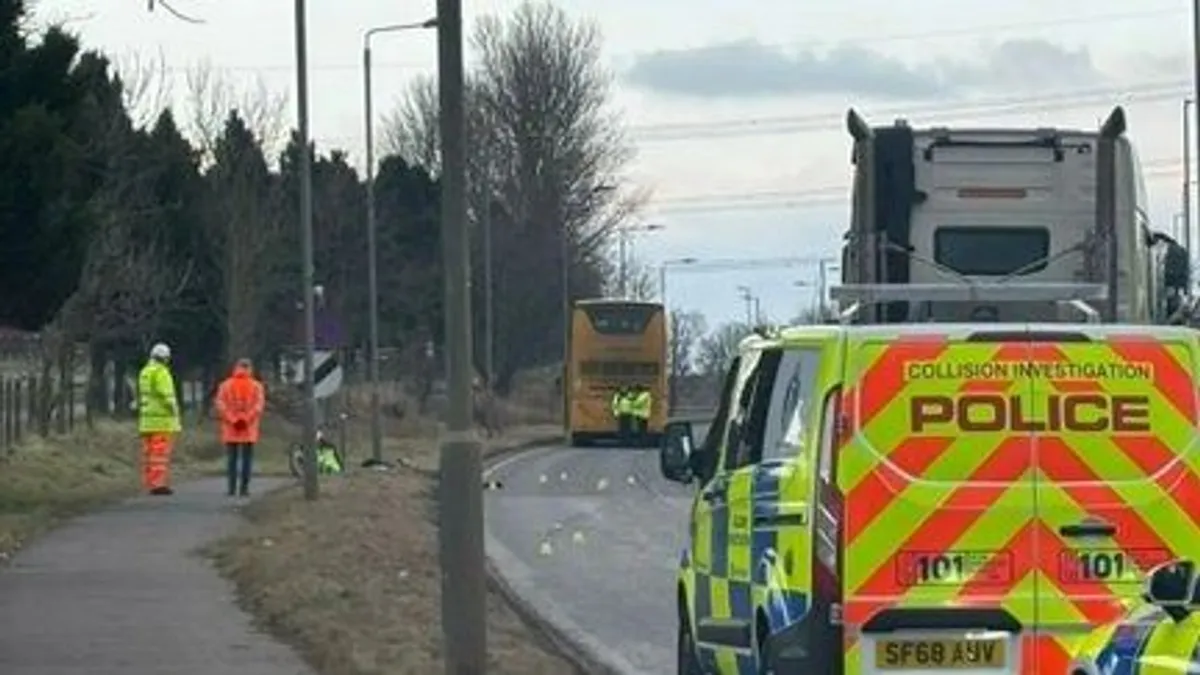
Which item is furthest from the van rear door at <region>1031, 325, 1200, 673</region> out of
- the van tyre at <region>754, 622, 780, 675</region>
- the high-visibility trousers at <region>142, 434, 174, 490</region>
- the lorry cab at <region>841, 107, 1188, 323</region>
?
the high-visibility trousers at <region>142, 434, 174, 490</region>

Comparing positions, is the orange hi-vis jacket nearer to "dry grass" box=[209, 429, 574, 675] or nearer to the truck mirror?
"dry grass" box=[209, 429, 574, 675]

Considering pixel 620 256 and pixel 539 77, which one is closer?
pixel 539 77

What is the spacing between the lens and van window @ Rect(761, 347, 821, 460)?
11.4 m

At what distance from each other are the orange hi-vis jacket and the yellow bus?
111 ft

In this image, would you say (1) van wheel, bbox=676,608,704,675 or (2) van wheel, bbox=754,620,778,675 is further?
(1) van wheel, bbox=676,608,704,675

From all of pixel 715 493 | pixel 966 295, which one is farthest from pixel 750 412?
pixel 966 295

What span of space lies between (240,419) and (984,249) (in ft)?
47.0

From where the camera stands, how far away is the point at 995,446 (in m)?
11.0

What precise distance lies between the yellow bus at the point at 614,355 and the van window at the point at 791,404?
54379 mm

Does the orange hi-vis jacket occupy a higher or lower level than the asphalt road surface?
higher

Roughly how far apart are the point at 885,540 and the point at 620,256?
85902 mm

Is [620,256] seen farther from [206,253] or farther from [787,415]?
[787,415]

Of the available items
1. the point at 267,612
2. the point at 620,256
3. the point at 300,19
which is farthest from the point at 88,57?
the point at 620,256

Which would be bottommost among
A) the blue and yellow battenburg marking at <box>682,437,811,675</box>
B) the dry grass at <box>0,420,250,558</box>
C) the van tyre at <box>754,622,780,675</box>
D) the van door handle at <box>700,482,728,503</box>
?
the dry grass at <box>0,420,250,558</box>
